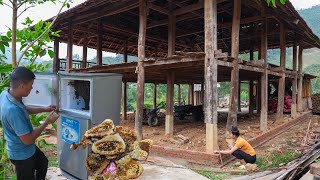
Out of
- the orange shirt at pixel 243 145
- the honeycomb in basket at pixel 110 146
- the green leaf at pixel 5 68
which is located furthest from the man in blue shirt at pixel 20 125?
the orange shirt at pixel 243 145

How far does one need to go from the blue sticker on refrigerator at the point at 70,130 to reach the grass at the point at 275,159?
5744mm

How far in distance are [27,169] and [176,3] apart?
9405 mm

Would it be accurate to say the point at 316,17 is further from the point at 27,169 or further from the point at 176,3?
the point at 27,169

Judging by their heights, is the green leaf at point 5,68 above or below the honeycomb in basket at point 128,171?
above

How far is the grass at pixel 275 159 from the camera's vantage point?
783 cm

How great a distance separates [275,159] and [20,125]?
795cm

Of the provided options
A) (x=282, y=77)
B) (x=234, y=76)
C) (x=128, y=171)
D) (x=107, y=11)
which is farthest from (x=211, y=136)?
(x=282, y=77)

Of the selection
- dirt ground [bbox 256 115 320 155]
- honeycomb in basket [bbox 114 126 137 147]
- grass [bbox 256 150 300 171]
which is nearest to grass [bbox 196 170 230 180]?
grass [bbox 256 150 300 171]

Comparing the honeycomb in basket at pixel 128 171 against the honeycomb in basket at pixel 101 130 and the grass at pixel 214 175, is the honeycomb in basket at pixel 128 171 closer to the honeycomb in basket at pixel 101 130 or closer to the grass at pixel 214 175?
the honeycomb in basket at pixel 101 130

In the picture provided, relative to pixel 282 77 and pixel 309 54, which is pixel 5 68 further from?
pixel 309 54

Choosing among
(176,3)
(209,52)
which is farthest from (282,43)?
(209,52)

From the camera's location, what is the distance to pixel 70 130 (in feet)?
11.8

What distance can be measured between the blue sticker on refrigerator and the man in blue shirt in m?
0.62

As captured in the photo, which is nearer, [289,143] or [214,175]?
[214,175]
